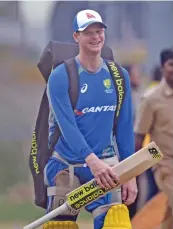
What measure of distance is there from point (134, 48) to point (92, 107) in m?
0.46

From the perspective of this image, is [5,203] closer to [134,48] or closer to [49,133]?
[49,133]

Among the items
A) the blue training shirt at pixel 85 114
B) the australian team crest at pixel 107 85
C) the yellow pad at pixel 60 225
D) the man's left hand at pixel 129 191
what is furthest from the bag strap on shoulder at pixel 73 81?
the yellow pad at pixel 60 225

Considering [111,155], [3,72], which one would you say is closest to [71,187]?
[111,155]

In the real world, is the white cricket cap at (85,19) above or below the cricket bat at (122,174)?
above

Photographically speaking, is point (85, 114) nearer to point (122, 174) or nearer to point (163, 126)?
point (122, 174)

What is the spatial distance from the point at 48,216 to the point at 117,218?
390mm

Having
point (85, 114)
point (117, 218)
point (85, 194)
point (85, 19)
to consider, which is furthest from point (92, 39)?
point (117, 218)

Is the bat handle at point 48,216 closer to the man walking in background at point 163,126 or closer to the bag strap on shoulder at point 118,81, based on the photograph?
the bag strap on shoulder at point 118,81

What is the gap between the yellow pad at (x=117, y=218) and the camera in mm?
5113

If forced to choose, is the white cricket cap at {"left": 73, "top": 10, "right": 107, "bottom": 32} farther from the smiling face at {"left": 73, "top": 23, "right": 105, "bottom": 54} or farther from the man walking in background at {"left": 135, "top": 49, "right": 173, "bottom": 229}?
the man walking in background at {"left": 135, "top": 49, "right": 173, "bottom": 229}

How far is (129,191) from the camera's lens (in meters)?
5.34

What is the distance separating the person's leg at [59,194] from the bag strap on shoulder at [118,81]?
1.19ft

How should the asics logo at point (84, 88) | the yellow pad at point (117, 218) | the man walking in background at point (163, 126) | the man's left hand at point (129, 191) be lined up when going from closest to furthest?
the yellow pad at point (117, 218), the asics logo at point (84, 88), the man's left hand at point (129, 191), the man walking in background at point (163, 126)

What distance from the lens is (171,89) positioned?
217 inches
